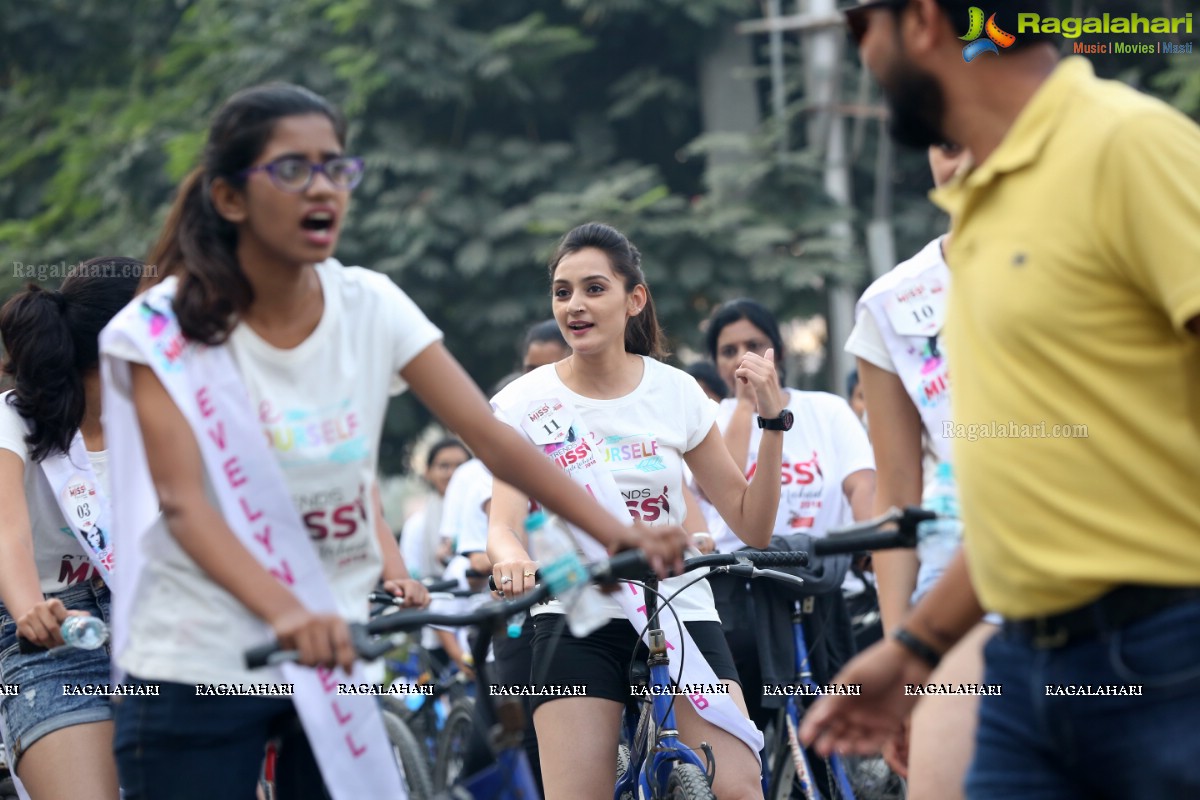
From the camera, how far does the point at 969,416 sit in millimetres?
2646

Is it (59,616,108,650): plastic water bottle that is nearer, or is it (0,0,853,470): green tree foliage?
(59,616,108,650): plastic water bottle

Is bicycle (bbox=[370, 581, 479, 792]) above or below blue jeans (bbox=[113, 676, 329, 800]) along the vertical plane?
below

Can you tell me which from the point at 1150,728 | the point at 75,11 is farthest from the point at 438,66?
the point at 1150,728

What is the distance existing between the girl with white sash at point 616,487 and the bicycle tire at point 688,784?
235 millimetres

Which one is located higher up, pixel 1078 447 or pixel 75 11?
pixel 75 11

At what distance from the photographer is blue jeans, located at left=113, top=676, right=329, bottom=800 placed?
313 centimetres

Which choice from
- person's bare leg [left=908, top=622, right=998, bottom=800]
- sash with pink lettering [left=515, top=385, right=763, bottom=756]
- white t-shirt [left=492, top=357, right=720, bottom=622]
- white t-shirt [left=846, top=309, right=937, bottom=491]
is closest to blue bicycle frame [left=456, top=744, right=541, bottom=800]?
person's bare leg [left=908, top=622, right=998, bottom=800]

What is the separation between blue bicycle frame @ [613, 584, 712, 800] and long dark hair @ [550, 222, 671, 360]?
1.16 meters

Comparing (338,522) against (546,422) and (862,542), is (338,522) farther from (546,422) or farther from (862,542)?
(546,422)

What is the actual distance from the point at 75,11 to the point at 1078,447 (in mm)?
16317

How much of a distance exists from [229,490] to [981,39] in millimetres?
1654

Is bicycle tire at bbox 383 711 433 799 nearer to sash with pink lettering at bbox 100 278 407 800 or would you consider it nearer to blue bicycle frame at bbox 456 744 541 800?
sash with pink lettering at bbox 100 278 407 800

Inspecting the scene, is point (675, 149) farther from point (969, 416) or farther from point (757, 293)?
point (969, 416)

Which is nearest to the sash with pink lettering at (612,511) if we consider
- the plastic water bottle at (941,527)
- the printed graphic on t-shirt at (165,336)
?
the plastic water bottle at (941,527)
